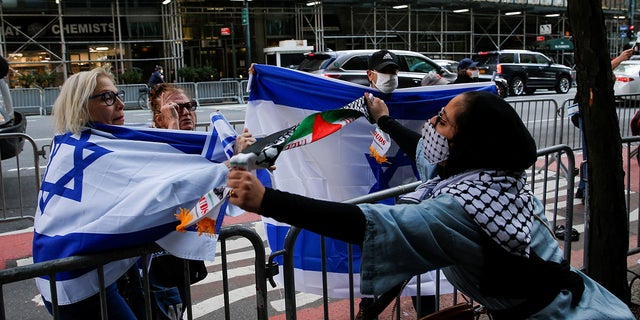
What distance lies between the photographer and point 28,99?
2192 cm

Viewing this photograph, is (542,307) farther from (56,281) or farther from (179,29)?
(179,29)

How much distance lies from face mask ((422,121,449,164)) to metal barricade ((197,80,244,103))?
2331 centimetres

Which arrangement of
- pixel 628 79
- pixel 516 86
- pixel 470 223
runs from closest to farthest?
pixel 470 223 < pixel 628 79 < pixel 516 86

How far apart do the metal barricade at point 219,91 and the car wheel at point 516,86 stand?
11508mm

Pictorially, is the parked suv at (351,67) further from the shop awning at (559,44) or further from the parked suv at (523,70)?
the shop awning at (559,44)

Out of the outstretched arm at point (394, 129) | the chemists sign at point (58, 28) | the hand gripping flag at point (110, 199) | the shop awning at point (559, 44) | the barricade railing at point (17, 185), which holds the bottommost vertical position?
the barricade railing at point (17, 185)

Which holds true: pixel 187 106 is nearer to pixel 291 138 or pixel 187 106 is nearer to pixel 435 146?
pixel 291 138

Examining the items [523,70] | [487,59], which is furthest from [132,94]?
[523,70]

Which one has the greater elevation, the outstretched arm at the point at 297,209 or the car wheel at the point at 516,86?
the outstretched arm at the point at 297,209

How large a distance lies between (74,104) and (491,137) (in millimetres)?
1873

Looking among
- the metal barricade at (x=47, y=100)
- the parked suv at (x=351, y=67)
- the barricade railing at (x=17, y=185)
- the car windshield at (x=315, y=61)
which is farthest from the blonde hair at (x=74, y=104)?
the metal barricade at (x=47, y=100)

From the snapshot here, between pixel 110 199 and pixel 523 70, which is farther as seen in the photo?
pixel 523 70

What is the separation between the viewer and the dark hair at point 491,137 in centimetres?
189

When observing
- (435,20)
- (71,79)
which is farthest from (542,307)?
(435,20)
